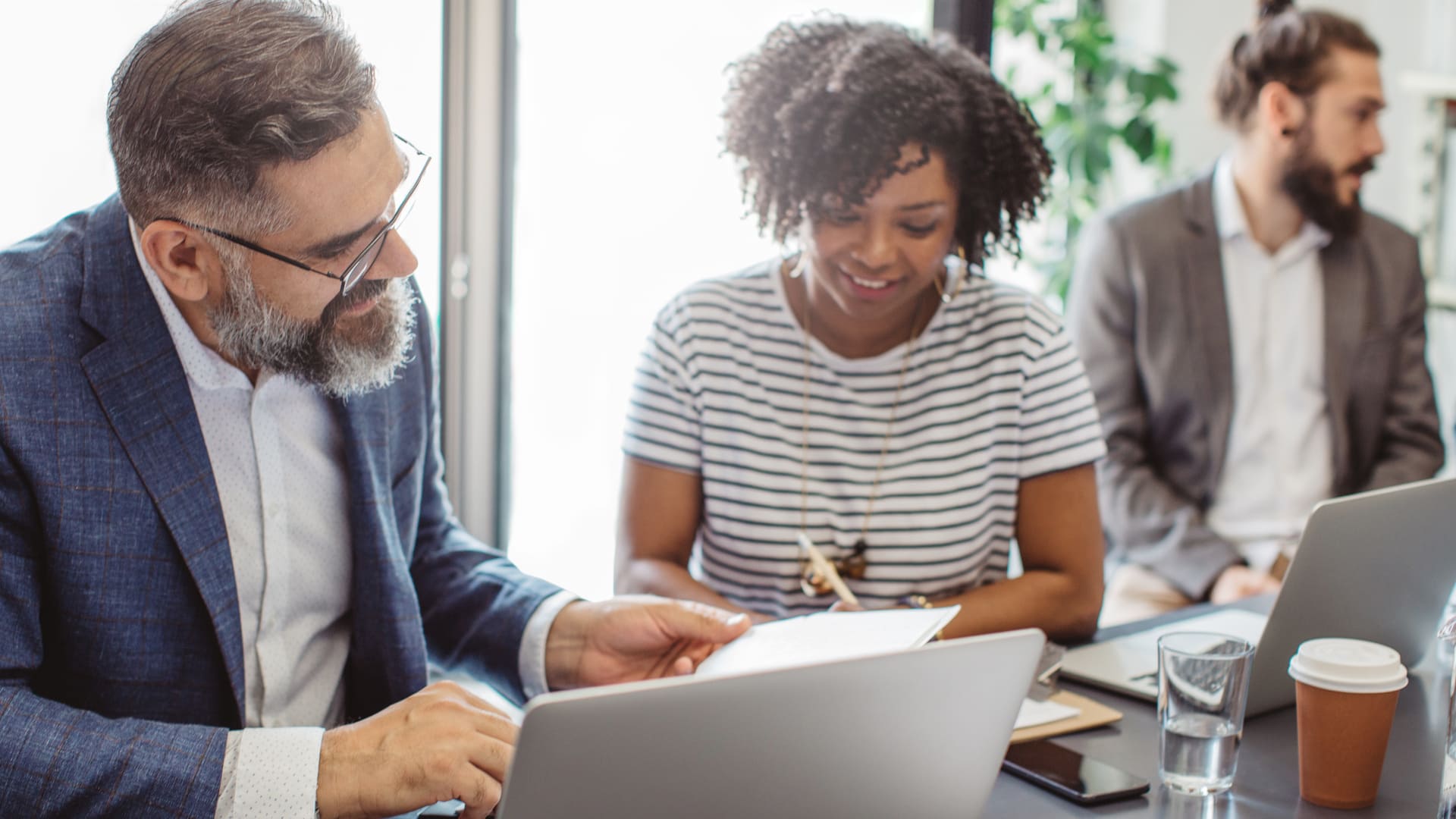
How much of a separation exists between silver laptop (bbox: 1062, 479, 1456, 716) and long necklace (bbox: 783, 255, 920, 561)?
0.37 meters

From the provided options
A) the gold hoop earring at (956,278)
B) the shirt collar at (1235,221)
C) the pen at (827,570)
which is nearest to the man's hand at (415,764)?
the pen at (827,570)

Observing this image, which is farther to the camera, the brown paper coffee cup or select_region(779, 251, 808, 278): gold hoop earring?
select_region(779, 251, 808, 278): gold hoop earring

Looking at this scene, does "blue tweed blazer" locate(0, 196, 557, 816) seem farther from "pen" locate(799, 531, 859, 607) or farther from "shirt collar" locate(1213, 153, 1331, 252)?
"shirt collar" locate(1213, 153, 1331, 252)

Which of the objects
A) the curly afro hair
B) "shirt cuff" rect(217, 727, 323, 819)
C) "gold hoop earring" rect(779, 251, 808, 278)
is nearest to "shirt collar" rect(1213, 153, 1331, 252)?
the curly afro hair

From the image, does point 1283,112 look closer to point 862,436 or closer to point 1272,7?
point 1272,7

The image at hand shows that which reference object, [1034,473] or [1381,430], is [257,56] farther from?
[1381,430]

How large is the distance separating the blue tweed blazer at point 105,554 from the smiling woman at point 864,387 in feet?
1.80

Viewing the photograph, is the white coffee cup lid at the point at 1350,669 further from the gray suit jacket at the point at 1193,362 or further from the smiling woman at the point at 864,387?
the gray suit jacket at the point at 1193,362

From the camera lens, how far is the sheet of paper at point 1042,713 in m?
1.30

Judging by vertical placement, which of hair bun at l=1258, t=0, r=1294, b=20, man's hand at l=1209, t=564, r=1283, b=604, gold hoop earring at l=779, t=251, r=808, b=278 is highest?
hair bun at l=1258, t=0, r=1294, b=20

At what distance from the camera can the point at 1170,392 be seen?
2473 millimetres

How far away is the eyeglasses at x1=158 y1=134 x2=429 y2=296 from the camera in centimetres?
125

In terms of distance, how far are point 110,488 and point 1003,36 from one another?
2.72m

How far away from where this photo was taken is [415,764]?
105 cm
